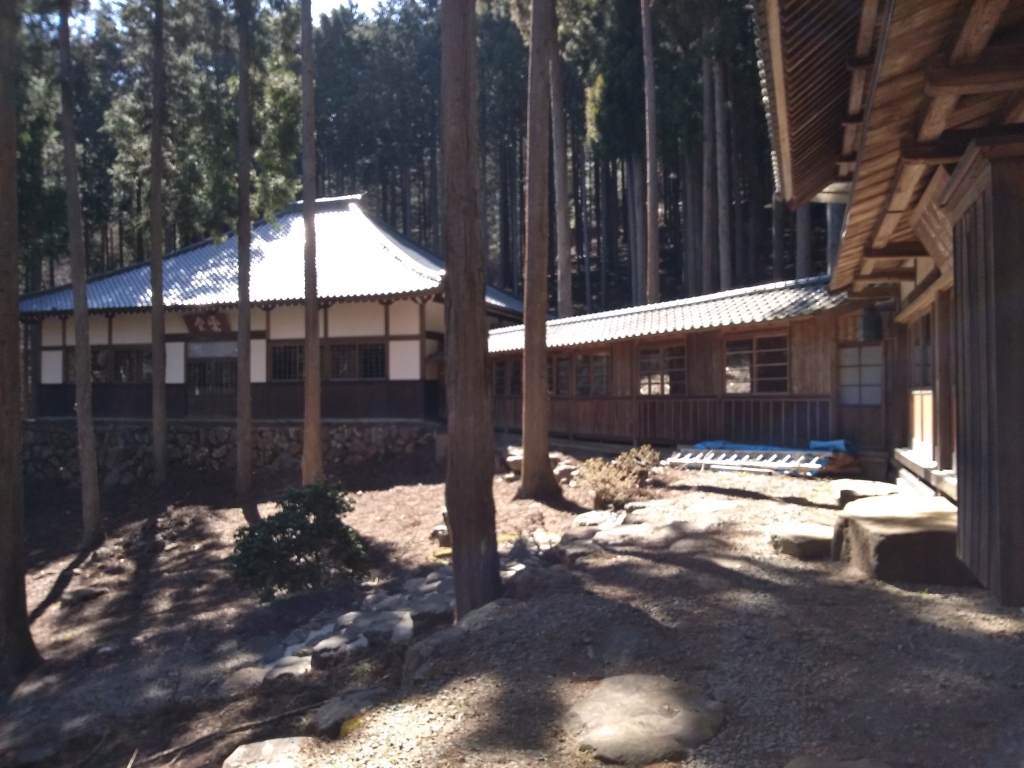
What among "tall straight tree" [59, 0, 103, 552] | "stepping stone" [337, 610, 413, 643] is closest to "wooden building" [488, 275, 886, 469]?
"stepping stone" [337, 610, 413, 643]

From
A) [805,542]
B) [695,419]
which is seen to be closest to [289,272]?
[695,419]

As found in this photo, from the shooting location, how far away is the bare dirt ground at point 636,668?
13.9 feet

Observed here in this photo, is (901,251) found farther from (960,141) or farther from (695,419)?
(695,419)

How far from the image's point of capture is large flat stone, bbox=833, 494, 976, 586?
19.6ft

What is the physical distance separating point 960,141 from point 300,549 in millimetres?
8877

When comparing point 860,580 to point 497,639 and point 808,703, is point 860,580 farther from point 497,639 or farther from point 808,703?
point 497,639

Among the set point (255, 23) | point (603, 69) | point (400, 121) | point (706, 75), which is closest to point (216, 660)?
point (255, 23)

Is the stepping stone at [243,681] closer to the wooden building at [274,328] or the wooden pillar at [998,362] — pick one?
the wooden pillar at [998,362]

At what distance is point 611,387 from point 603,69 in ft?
40.2

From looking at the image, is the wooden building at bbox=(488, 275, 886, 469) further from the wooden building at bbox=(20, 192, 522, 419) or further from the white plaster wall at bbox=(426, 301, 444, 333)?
the wooden building at bbox=(20, 192, 522, 419)

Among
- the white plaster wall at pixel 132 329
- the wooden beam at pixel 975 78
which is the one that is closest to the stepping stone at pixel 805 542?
the wooden beam at pixel 975 78

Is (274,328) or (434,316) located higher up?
(434,316)

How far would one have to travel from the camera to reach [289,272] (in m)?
23.4

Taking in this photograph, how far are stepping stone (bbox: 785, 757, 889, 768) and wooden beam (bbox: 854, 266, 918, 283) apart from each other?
308 inches
